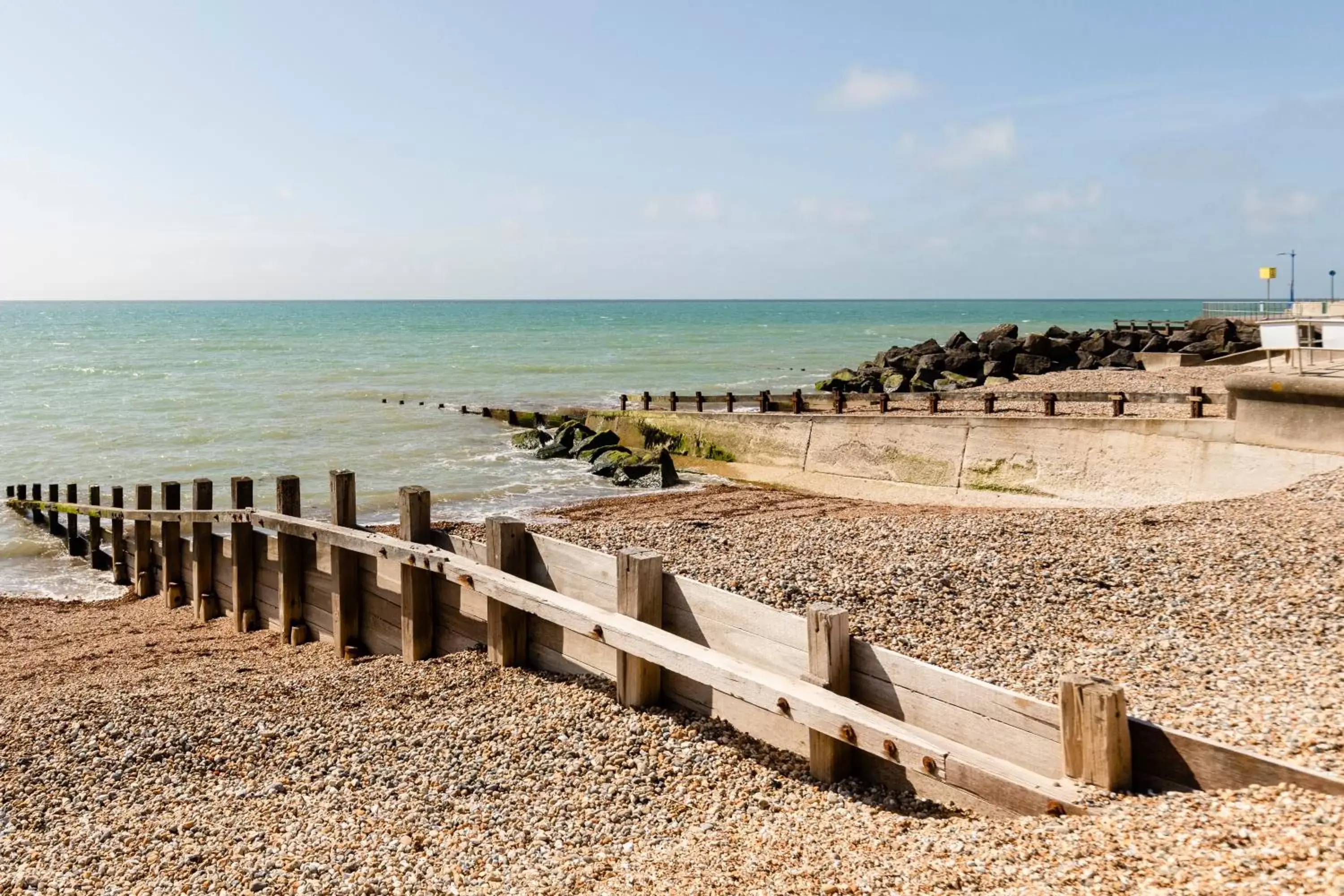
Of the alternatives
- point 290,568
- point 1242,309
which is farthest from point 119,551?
point 1242,309

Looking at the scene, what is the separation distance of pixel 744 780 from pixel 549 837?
3.78 feet

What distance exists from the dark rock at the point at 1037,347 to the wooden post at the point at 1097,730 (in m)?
37.1

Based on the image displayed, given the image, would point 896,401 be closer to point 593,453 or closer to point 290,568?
point 593,453

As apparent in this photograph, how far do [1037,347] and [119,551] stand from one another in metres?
34.5

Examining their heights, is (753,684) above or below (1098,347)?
below

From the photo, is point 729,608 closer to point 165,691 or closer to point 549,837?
point 549,837

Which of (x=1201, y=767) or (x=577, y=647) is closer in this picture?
(x=1201, y=767)

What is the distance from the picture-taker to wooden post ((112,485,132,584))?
14836 mm

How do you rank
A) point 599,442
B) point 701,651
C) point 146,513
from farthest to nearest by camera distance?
point 599,442 → point 146,513 → point 701,651

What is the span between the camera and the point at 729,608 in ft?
20.5

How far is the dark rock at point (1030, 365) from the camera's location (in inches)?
1507

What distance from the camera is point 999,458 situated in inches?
679

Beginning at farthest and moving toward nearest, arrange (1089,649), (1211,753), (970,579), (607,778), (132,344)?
(132,344)
(970,579)
(1089,649)
(607,778)
(1211,753)

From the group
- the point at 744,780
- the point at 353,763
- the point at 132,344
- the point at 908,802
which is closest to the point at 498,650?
the point at 353,763
